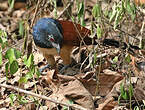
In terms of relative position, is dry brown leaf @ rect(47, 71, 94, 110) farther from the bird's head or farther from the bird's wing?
the bird's wing

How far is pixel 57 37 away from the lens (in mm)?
5305

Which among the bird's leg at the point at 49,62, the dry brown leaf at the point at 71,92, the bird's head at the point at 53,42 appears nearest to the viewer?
the dry brown leaf at the point at 71,92

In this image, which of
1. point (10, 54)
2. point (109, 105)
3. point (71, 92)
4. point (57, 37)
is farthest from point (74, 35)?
point (10, 54)

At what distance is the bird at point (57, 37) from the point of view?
532cm

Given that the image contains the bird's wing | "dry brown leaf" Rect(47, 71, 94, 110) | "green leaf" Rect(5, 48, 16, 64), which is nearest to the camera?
"green leaf" Rect(5, 48, 16, 64)

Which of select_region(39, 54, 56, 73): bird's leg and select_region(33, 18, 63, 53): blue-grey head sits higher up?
select_region(33, 18, 63, 53): blue-grey head

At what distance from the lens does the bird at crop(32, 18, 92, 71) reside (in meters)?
5.32

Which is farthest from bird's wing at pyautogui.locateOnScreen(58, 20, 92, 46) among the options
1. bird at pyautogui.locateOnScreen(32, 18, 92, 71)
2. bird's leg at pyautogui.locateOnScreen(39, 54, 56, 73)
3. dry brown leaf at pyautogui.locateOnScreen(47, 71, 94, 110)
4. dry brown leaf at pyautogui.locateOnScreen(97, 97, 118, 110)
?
dry brown leaf at pyautogui.locateOnScreen(97, 97, 118, 110)

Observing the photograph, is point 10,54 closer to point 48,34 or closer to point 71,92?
point 71,92

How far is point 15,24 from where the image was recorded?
7.90 metres

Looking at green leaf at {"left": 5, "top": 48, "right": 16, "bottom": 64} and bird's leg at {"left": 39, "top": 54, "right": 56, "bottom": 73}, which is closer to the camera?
green leaf at {"left": 5, "top": 48, "right": 16, "bottom": 64}

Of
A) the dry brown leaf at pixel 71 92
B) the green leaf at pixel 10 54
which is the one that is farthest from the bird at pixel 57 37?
the green leaf at pixel 10 54

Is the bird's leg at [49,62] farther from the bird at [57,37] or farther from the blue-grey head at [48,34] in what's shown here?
the blue-grey head at [48,34]

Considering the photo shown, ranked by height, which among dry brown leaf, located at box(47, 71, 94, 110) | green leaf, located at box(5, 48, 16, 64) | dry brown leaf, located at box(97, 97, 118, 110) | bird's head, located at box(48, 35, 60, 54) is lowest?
dry brown leaf, located at box(97, 97, 118, 110)
